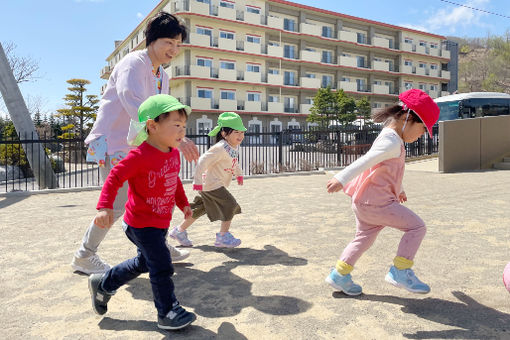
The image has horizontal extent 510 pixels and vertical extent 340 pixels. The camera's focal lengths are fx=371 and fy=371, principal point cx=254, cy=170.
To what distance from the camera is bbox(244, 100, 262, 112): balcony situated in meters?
35.1

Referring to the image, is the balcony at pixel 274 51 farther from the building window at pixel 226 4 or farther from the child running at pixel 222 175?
the child running at pixel 222 175

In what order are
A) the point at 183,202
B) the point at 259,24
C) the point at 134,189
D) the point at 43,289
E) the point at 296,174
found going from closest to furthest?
the point at 134,189 → the point at 183,202 → the point at 43,289 → the point at 296,174 → the point at 259,24

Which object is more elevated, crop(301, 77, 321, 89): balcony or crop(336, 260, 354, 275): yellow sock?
crop(301, 77, 321, 89): balcony

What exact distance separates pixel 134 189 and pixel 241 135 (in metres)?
1.68

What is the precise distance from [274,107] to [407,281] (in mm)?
34710

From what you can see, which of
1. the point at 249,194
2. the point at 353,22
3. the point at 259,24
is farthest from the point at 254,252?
the point at 353,22

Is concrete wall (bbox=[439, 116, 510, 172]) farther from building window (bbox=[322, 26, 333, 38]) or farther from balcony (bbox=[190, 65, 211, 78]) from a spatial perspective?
building window (bbox=[322, 26, 333, 38])

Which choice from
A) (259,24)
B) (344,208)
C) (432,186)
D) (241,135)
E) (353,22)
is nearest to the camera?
(241,135)

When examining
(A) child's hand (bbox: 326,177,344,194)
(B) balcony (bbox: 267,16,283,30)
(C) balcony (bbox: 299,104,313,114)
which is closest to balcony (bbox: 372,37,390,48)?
(C) balcony (bbox: 299,104,313,114)

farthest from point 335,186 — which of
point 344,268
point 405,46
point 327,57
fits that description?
point 405,46

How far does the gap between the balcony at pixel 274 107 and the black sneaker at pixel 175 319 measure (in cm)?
3481

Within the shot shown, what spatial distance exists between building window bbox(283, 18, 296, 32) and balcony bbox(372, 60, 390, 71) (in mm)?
10886

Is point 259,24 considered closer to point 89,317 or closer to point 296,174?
point 296,174

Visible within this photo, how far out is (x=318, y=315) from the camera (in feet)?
7.45
